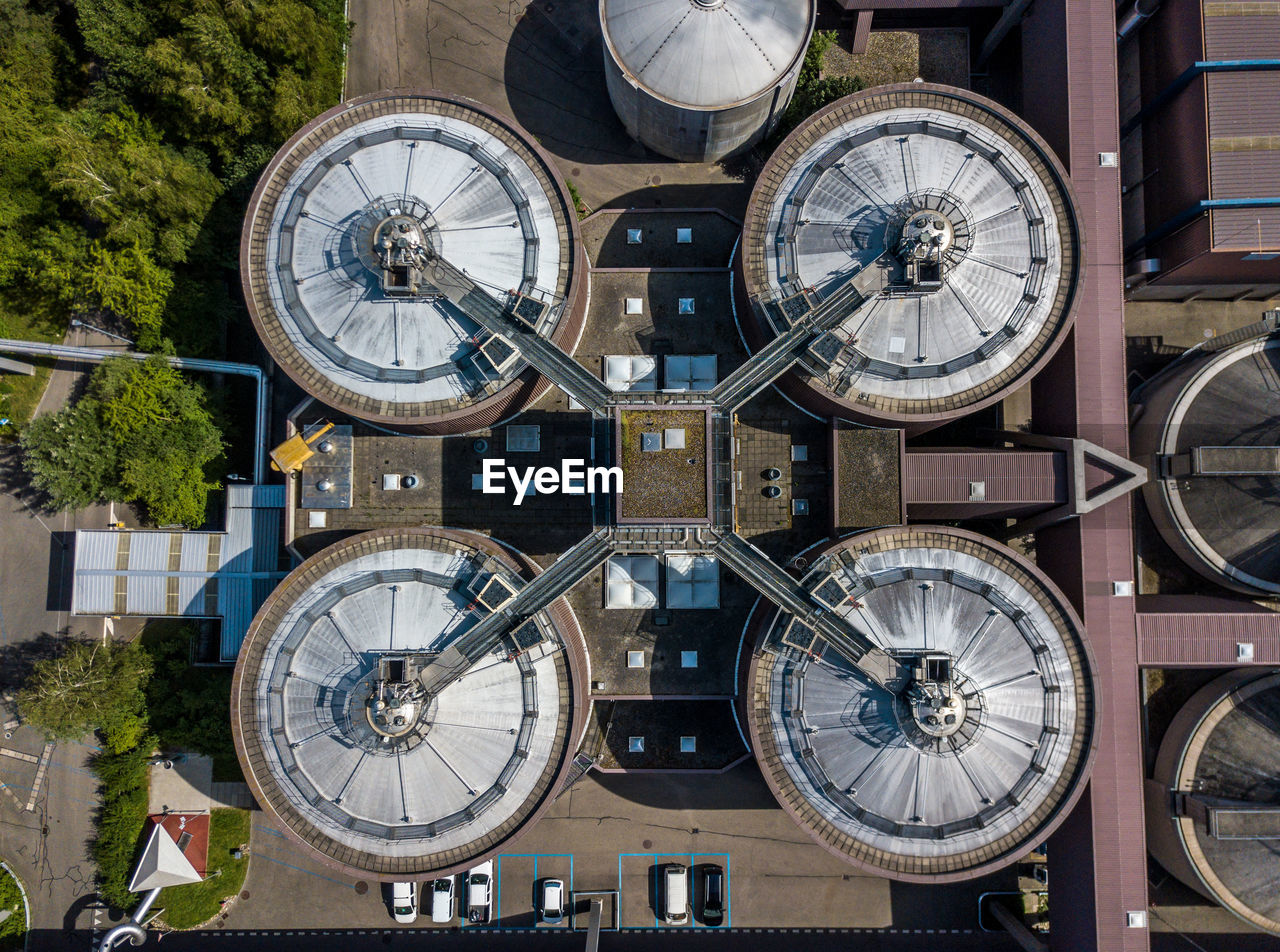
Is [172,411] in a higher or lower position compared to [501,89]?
lower

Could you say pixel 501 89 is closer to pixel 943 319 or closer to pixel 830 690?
pixel 943 319

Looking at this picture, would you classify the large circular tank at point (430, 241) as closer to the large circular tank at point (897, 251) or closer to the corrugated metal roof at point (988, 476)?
the large circular tank at point (897, 251)

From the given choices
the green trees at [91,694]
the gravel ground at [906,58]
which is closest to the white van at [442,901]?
the green trees at [91,694]

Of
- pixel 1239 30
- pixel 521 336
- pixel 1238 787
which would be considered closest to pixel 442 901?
pixel 521 336

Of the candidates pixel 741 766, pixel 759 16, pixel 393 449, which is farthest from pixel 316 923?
pixel 759 16

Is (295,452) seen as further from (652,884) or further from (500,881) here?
(652,884)
